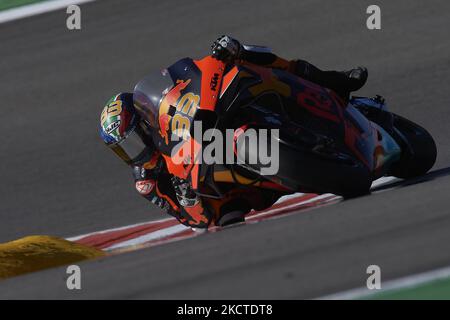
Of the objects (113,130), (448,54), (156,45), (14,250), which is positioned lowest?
(14,250)

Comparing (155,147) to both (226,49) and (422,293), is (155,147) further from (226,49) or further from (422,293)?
(422,293)

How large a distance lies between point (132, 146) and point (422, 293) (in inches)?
113

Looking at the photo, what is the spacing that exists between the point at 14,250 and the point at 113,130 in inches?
40.6

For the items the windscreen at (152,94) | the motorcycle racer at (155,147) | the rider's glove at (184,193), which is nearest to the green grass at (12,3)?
the motorcycle racer at (155,147)

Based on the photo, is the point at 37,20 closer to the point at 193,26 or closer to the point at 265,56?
the point at 193,26

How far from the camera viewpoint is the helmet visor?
7.46m

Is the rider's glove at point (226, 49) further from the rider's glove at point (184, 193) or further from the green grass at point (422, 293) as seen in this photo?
the green grass at point (422, 293)

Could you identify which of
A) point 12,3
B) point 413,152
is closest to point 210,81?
point 413,152

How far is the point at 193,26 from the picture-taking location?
1096cm

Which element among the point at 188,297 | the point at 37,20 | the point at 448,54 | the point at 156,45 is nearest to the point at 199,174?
the point at 188,297

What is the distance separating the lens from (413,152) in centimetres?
752

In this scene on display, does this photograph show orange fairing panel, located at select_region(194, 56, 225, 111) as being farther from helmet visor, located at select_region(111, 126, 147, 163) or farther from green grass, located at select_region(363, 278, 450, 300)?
green grass, located at select_region(363, 278, 450, 300)

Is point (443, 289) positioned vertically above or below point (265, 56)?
below

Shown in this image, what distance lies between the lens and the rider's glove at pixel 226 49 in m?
6.91
